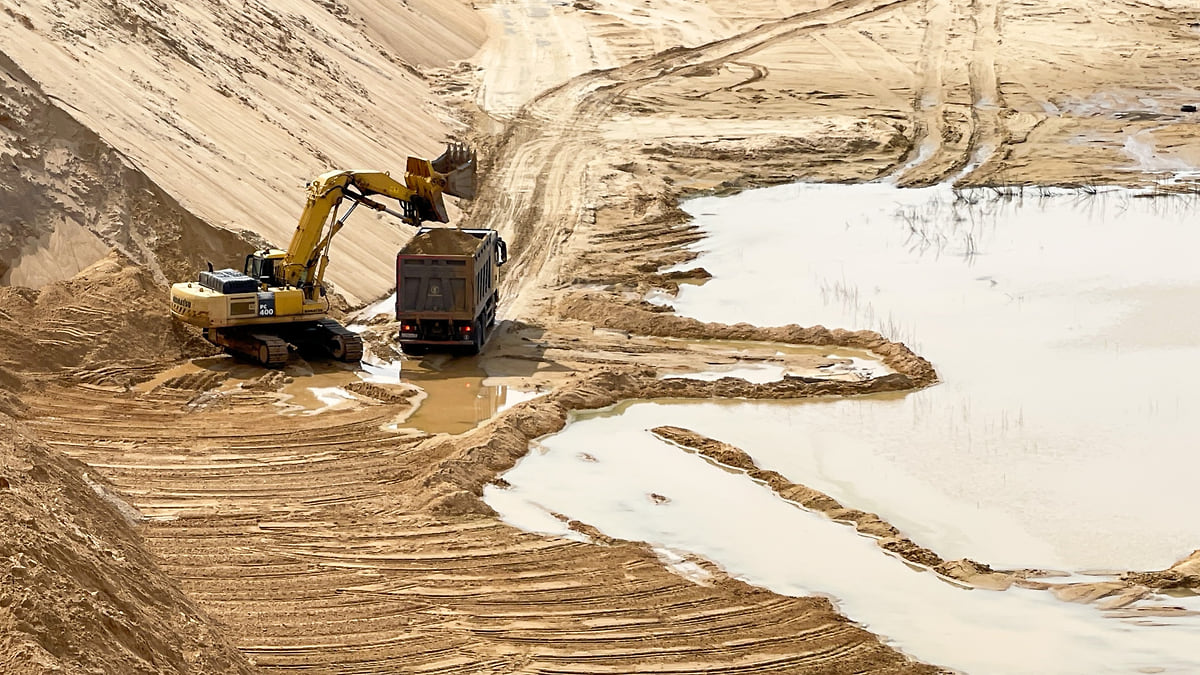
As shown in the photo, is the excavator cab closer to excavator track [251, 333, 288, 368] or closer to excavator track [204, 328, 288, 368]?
excavator track [204, 328, 288, 368]

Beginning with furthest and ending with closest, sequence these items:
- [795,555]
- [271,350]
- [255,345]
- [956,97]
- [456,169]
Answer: [956,97]
[456,169]
[255,345]
[271,350]
[795,555]

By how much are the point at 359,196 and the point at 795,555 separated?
9435mm

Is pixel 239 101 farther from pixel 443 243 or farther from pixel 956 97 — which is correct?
pixel 956 97

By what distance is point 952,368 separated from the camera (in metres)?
19.5

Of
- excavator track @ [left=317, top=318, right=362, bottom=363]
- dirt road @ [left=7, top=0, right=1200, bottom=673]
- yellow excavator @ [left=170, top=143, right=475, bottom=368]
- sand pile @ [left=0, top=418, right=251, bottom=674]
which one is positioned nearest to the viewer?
sand pile @ [left=0, top=418, right=251, bottom=674]

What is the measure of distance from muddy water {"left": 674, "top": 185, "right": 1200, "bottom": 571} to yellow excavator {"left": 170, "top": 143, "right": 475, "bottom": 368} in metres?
4.72

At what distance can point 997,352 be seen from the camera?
20078mm

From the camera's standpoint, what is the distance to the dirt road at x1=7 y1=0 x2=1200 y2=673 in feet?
38.3

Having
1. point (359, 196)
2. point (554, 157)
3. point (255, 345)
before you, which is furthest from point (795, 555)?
point (554, 157)

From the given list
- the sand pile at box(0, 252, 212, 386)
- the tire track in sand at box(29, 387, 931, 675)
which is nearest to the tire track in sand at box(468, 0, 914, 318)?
the sand pile at box(0, 252, 212, 386)

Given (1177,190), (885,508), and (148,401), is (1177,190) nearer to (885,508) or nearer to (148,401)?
(885,508)

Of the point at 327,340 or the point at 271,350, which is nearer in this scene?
the point at 271,350

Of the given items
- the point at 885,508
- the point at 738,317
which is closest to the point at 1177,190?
the point at 738,317

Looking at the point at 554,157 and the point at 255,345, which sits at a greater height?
the point at 554,157
